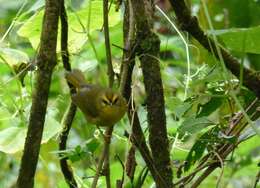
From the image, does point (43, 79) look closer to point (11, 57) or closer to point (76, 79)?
point (76, 79)

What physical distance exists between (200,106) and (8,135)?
1.24 feet

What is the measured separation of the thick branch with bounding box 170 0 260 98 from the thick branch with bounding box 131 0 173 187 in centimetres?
5

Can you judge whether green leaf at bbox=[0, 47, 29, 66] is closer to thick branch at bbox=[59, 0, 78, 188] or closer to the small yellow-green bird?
thick branch at bbox=[59, 0, 78, 188]

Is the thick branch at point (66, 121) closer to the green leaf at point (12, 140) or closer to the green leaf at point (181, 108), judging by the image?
the green leaf at point (12, 140)

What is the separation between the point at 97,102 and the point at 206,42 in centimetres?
20

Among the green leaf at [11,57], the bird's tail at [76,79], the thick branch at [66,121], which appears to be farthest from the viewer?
the green leaf at [11,57]

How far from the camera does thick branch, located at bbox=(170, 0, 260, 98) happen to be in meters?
0.99

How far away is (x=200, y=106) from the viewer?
1222 mm

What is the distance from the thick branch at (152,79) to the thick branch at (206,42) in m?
0.05

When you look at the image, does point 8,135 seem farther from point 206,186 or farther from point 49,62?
point 206,186

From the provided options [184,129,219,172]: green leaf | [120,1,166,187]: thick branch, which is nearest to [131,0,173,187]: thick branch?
[120,1,166,187]: thick branch

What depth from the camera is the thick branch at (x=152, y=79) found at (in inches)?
39.8

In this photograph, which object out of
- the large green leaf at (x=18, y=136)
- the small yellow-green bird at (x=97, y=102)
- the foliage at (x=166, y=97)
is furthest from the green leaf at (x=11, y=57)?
the small yellow-green bird at (x=97, y=102)

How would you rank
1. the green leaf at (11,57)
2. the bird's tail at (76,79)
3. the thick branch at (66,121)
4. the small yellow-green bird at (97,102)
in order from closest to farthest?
the small yellow-green bird at (97,102)
the bird's tail at (76,79)
the thick branch at (66,121)
the green leaf at (11,57)
